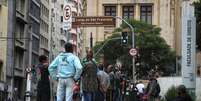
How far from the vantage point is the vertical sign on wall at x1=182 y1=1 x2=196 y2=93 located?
20172mm

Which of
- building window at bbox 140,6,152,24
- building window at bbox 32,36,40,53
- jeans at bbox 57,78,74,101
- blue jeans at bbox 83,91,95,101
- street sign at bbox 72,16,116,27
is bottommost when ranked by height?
blue jeans at bbox 83,91,95,101

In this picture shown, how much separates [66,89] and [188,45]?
478 cm

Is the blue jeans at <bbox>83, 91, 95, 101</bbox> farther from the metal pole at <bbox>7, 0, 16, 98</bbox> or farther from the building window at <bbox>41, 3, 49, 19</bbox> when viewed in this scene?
the building window at <bbox>41, 3, 49, 19</bbox>

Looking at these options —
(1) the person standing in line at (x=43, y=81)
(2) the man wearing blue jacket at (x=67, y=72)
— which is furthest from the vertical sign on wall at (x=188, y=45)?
(2) the man wearing blue jacket at (x=67, y=72)

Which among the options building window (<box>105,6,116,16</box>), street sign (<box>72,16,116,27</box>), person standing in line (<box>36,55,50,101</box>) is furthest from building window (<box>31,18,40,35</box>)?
person standing in line (<box>36,55,50,101</box>)

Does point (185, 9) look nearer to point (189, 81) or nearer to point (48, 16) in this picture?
point (189, 81)

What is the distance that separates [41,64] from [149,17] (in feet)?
272

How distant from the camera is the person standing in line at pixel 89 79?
766 inches

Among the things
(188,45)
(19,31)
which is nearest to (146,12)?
(19,31)

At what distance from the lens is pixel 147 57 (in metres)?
79.2

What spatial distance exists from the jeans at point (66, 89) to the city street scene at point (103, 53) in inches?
1.0

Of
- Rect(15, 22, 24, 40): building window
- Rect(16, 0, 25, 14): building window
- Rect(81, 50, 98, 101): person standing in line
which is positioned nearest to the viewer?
Rect(81, 50, 98, 101): person standing in line

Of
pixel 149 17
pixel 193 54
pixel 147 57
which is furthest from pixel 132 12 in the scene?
pixel 193 54

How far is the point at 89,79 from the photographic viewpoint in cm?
1961
